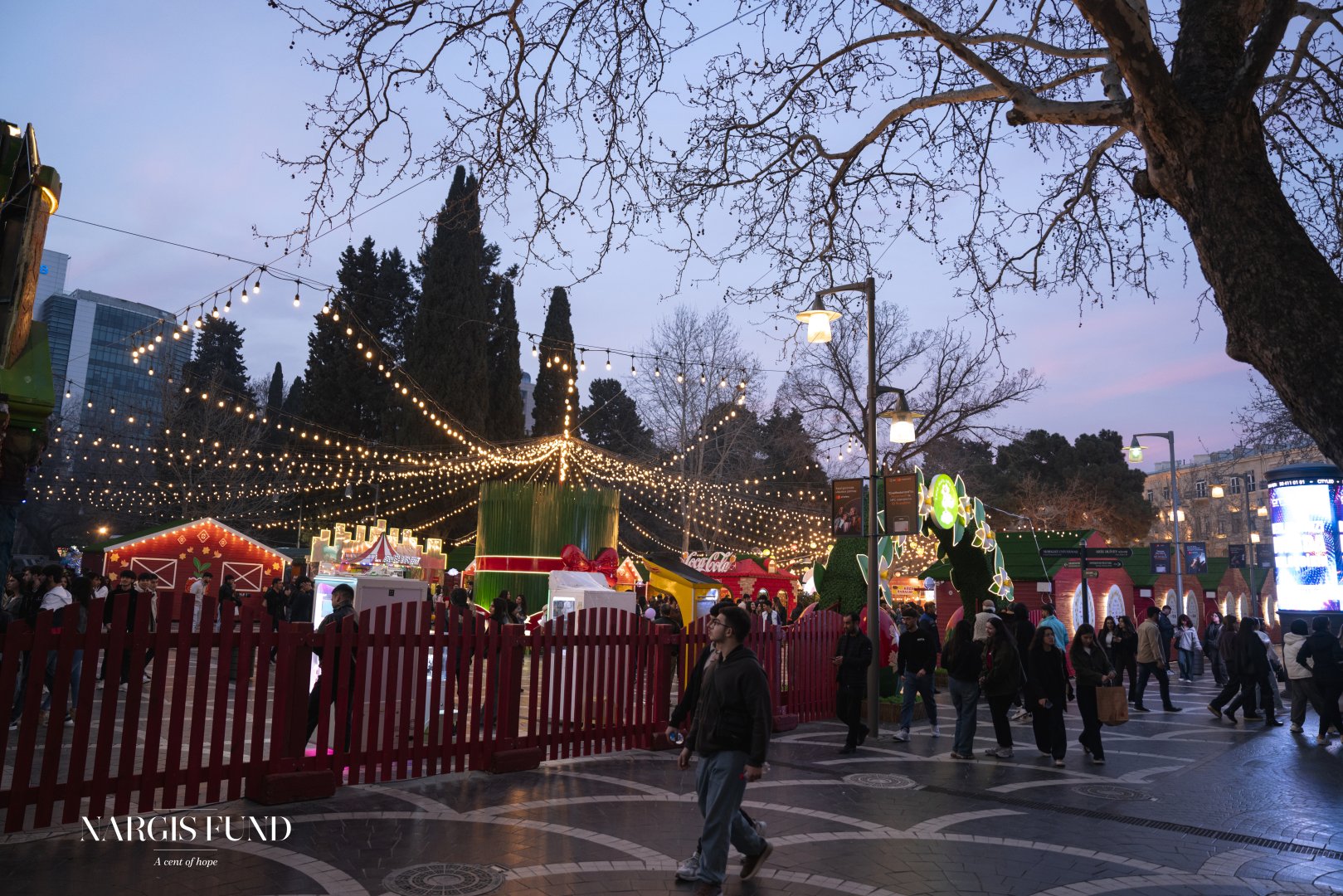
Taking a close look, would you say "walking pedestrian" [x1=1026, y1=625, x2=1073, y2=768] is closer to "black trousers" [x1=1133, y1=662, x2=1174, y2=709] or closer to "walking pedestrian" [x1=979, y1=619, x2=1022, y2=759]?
"walking pedestrian" [x1=979, y1=619, x2=1022, y2=759]

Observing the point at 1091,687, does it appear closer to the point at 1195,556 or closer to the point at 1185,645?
the point at 1185,645

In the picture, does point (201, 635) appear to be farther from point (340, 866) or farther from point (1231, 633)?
point (1231, 633)

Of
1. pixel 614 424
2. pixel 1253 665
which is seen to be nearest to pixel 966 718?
pixel 1253 665

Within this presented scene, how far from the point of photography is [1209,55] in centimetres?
493

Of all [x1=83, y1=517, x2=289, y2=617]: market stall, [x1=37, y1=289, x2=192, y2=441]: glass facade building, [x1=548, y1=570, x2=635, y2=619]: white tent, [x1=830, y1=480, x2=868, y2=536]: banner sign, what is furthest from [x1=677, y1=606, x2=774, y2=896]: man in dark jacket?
[x1=37, y1=289, x2=192, y2=441]: glass facade building

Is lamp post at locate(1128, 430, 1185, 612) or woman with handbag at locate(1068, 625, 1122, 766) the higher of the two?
lamp post at locate(1128, 430, 1185, 612)

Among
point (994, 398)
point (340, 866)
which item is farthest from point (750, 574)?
point (340, 866)

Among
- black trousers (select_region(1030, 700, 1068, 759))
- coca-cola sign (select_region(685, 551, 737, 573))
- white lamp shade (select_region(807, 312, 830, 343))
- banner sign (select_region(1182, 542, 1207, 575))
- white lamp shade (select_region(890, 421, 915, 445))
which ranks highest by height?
white lamp shade (select_region(807, 312, 830, 343))

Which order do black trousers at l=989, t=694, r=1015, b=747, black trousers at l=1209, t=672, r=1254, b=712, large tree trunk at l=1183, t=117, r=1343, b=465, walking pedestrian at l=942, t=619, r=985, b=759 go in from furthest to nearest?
black trousers at l=1209, t=672, r=1254, b=712
black trousers at l=989, t=694, r=1015, b=747
walking pedestrian at l=942, t=619, r=985, b=759
large tree trunk at l=1183, t=117, r=1343, b=465

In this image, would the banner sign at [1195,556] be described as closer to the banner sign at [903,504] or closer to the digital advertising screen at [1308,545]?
the digital advertising screen at [1308,545]

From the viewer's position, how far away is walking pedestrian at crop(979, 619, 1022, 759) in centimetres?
940

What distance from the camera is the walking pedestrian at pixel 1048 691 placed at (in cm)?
934

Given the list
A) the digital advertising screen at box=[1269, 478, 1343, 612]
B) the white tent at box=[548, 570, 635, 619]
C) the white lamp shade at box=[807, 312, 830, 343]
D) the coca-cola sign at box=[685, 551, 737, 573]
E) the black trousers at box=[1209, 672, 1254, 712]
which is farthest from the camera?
the coca-cola sign at box=[685, 551, 737, 573]

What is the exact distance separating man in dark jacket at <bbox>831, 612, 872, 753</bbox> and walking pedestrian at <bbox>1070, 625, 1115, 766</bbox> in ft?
7.51
